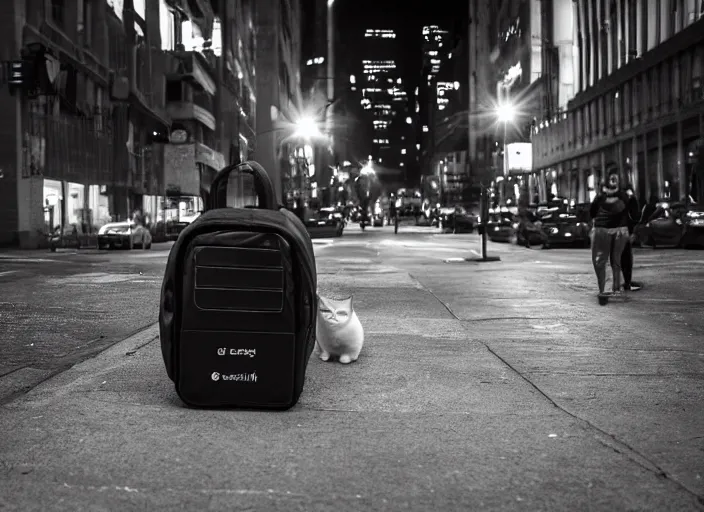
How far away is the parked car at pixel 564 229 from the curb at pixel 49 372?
2647 cm

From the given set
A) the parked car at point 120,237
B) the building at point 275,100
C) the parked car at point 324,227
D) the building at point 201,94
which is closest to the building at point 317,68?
the building at point 275,100

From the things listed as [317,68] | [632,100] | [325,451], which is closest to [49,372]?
[325,451]

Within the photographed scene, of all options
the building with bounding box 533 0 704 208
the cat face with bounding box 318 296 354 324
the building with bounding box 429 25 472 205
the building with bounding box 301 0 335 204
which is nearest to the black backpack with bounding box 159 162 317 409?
the cat face with bounding box 318 296 354 324

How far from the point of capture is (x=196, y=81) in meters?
64.0

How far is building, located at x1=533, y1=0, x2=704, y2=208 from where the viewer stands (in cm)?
4506

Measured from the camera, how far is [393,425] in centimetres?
480

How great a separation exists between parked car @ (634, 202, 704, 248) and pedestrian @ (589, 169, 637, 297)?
56.0 ft

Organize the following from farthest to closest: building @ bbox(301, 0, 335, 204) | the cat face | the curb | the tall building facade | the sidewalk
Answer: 1. building @ bbox(301, 0, 335, 204)
2. the tall building facade
3. the cat face
4. the curb
5. the sidewalk

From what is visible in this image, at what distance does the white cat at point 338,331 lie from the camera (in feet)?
21.9

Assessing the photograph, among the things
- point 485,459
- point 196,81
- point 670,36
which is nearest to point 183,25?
point 196,81

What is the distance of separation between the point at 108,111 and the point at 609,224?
38.9 m

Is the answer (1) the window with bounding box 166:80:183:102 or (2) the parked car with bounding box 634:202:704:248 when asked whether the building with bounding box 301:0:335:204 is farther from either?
(2) the parked car with bounding box 634:202:704:248

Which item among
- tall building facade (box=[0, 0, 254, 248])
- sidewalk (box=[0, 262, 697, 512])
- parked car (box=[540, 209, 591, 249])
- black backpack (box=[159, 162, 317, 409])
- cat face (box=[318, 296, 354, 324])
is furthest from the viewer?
tall building facade (box=[0, 0, 254, 248])

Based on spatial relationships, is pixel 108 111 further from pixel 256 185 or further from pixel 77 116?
pixel 256 185
